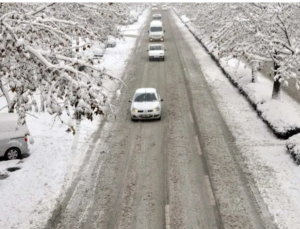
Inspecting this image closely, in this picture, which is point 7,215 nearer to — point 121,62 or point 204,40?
point 121,62

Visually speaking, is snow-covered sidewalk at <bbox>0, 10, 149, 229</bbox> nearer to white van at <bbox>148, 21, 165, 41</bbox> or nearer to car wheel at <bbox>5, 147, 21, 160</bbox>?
car wheel at <bbox>5, 147, 21, 160</bbox>

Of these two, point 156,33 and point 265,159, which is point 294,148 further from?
point 156,33

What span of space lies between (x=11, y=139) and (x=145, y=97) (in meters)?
7.68

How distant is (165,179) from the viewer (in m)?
12.8

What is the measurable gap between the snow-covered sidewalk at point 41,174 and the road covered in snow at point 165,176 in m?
0.04

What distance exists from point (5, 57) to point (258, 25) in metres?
13.5

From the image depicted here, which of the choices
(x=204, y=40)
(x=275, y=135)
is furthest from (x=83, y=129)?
(x=204, y=40)

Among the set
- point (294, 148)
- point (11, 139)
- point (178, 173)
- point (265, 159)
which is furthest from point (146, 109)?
point (294, 148)

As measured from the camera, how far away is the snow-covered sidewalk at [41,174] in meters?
10.9

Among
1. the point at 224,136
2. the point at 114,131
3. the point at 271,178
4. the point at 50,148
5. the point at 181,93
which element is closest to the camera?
the point at 271,178

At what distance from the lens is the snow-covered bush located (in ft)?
44.2

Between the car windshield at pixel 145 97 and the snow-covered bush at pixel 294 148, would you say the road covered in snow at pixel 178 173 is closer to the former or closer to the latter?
the snow-covered bush at pixel 294 148

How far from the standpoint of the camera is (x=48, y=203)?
11445 millimetres

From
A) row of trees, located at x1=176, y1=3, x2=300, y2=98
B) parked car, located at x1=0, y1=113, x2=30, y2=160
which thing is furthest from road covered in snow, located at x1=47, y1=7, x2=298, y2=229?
row of trees, located at x1=176, y1=3, x2=300, y2=98
